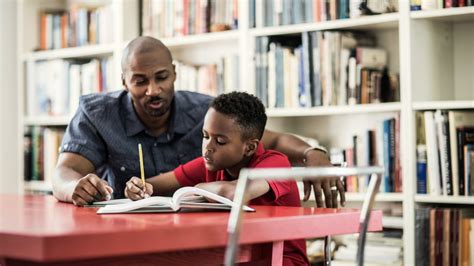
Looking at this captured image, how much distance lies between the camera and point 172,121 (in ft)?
9.05

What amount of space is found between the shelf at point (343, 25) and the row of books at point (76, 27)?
3.08ft

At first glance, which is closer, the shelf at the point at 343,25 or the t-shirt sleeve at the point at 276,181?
the t-shirt sleeve at the point at 276,181

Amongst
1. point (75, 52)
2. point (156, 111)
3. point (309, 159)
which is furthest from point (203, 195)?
point (75, 52)

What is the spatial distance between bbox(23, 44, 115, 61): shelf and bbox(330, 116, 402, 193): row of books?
130 cm

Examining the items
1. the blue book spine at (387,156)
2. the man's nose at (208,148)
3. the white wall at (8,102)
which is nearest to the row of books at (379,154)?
the blue book spine at (387,156)

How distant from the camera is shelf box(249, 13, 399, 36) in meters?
3.22

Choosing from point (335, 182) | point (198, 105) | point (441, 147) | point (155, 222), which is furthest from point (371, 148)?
point (155, 222)


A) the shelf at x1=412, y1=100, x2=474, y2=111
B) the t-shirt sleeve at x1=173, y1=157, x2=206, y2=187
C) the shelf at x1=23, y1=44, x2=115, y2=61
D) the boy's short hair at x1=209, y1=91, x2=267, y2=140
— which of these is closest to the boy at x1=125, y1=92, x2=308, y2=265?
the boy's short hair at x1=209, y1=91, x2=267, y2=140

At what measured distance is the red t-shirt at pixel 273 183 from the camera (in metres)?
1.97

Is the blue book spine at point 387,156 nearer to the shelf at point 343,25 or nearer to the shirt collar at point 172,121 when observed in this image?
the shelf at point 343,25

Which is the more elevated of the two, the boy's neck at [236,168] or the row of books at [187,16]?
the row of books at [187,16]

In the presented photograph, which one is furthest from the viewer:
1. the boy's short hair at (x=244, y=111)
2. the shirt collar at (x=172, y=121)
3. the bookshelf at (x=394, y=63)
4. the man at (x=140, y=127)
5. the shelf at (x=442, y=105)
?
the bookshelf at (x=394, y=63)

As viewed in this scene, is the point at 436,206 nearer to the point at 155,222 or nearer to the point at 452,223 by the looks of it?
the point at 452,223

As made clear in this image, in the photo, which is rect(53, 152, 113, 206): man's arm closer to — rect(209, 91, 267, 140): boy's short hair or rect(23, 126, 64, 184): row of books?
rect(209, 91, 267, 140): boy's short hair
